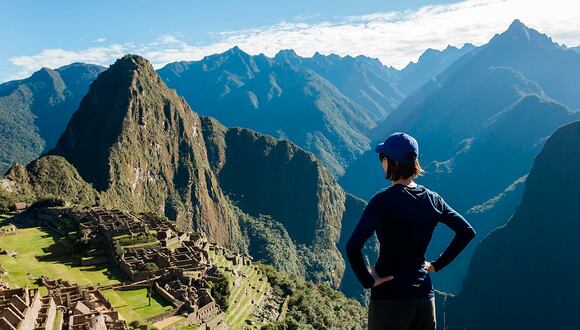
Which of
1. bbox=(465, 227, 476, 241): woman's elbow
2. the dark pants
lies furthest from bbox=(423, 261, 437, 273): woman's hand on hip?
bbox=(465, 227, 476, 241): woman's elbow

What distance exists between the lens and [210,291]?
48.7m

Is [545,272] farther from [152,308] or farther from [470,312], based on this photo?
[152,308]

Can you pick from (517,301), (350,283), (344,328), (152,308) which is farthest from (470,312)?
(152,308)

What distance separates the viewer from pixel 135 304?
42.3 metres

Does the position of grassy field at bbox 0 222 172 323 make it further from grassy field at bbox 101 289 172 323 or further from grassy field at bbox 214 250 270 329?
grassy field at bbox 214 250 270 329

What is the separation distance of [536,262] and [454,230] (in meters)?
129

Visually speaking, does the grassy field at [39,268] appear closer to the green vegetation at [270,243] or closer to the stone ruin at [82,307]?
the stone ruin at [82,307]

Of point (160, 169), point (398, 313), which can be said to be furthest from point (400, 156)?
point (160, 169)

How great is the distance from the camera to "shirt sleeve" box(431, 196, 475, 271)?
21.7 feet

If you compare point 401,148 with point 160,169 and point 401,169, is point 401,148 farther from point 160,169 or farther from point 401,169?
point 160,169

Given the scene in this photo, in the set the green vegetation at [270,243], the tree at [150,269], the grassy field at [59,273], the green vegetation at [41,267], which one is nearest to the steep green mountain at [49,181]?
the green vegetation at [41,267]

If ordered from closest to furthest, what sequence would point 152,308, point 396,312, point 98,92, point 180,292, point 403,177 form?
point 396,312
point 403,177
point 152,308
point 180,292
point 98,92

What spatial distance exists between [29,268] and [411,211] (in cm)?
5032

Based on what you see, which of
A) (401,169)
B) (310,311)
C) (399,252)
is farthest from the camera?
(310,311)
